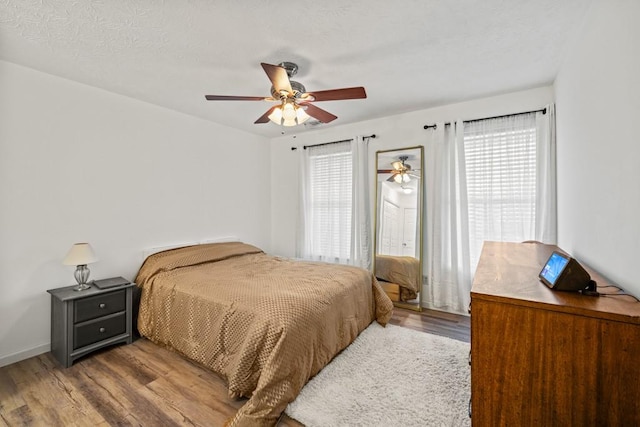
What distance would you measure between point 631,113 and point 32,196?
4071 millimetres

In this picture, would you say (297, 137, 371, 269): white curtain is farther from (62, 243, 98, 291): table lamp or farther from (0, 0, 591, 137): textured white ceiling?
(62, 243, 98, 291): table lamp

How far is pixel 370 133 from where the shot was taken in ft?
12.8

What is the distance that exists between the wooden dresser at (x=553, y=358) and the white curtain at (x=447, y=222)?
2.15 m

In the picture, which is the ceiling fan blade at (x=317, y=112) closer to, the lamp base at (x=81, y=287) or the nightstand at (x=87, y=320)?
the nightstand at (x=87, y=320)

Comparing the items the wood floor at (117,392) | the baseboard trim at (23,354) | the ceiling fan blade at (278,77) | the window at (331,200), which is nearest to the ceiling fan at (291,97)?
the ceiling fan blade at (278,77)

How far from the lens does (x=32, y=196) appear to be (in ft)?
7.91

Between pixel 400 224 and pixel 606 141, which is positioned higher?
pixel 606 141

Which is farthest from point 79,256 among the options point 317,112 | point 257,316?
point 317,112

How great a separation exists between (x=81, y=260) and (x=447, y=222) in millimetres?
3758

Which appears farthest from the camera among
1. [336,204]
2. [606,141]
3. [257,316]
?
[336,204]

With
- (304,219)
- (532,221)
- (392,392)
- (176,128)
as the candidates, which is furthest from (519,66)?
(176,128)

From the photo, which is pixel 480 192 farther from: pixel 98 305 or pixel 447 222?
pixel 98 305

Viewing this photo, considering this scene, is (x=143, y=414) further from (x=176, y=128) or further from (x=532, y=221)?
(x=532, y=221)

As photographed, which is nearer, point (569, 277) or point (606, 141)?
point (569, 277)
